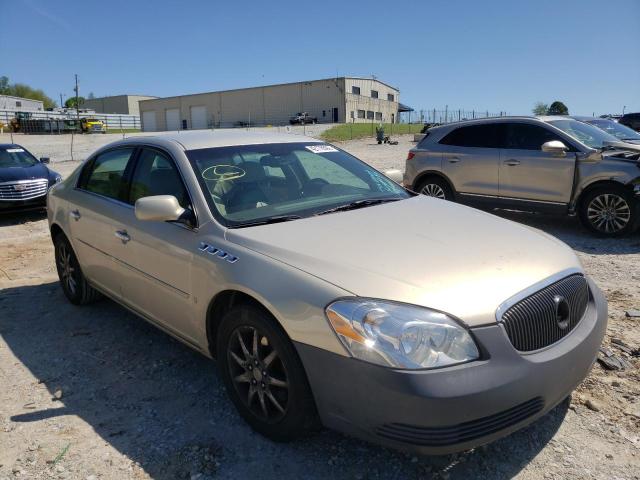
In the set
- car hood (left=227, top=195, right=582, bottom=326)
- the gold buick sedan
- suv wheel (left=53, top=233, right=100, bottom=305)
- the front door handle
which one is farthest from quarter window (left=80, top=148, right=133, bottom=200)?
car hood (left=227, top=195, right=582, bottom=326)

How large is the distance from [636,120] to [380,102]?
48015 millimetres

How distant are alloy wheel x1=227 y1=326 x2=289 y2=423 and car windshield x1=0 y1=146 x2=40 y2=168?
9654 millimetres

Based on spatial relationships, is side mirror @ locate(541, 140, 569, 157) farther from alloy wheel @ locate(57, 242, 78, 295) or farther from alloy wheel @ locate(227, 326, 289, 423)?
alloy wheel @ locate(57, 242, 78, 295)

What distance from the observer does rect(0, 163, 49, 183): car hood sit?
9.69 m

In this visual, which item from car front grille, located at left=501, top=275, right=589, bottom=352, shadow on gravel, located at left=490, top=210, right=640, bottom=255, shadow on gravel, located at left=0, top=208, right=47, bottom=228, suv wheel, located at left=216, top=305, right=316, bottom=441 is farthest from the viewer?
shadow on gravel, located at left=0, top=208, right=47, bottom=228

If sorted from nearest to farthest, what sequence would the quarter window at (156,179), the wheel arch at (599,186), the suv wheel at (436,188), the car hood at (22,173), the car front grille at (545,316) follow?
the car front grille at (545,316) → the quarter window at (156,179) → the wheel arch at (599,186) → the suv wheel at (436,188) → the car hood at (22,173)

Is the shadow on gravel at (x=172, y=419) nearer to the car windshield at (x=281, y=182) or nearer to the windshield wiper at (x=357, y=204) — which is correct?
the car windshield at (x=281, y=182)

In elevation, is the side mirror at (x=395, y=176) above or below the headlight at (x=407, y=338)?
above

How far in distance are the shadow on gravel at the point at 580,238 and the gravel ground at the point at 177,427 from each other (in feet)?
7.63

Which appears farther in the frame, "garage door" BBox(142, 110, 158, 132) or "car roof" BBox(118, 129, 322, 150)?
"garage door" BBox(142, 110, 158, 132)

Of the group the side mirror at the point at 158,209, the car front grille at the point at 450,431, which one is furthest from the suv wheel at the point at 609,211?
the side mirror at the point at 158,209

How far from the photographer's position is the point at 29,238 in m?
8.27

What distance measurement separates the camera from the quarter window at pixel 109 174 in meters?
4.05

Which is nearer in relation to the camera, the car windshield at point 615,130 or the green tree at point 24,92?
the car windshield at point 615,130
